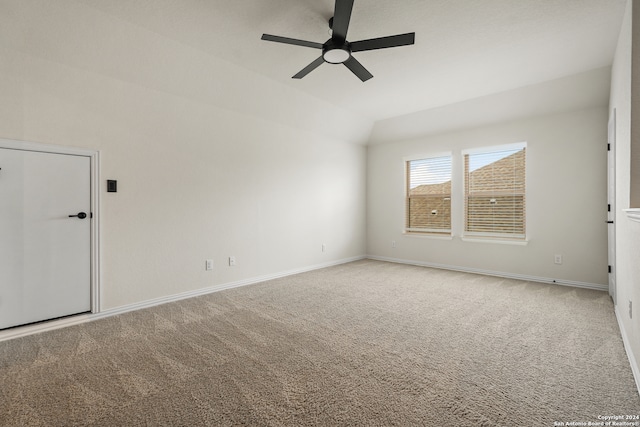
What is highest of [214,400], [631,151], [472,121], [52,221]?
[472,121]

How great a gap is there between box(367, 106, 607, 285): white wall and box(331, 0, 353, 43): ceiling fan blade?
3.58 meters

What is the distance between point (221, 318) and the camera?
3012 mm

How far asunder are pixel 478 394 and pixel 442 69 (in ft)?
11.2

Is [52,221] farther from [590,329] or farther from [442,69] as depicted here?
[590,329]

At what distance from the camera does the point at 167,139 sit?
11.5 ft

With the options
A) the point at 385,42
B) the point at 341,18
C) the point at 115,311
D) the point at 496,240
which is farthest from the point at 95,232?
the point at 496,240

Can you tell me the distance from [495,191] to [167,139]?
16.3 feet

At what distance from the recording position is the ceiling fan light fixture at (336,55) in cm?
259

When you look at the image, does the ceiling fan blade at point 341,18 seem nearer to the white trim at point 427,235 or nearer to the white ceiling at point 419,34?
the white ceiling at point 419,34

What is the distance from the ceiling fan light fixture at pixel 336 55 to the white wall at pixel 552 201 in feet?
10.9

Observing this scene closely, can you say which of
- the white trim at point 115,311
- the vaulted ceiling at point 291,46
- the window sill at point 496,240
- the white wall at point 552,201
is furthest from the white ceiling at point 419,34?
the white trim at point 115,311

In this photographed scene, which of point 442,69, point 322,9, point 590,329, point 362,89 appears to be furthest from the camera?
point 362,89

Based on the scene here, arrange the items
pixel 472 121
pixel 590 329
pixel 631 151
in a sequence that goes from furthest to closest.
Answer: pixel 472 121 → pixel 590 329 → pixel 631 151

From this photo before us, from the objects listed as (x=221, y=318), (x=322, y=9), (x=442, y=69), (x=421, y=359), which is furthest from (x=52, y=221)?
(x=442, y=69)
